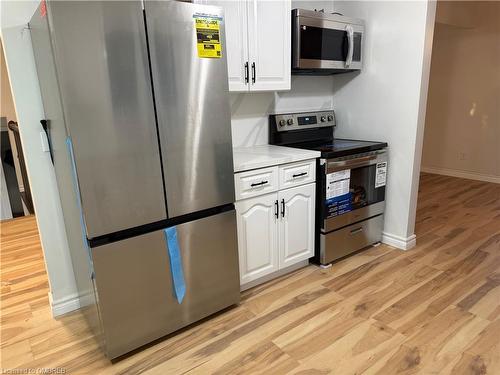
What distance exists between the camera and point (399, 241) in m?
2.93

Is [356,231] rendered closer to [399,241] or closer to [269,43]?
[399,241]

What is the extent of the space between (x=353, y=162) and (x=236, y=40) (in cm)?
120

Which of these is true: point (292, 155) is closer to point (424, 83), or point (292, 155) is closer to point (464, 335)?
point (424, 83)

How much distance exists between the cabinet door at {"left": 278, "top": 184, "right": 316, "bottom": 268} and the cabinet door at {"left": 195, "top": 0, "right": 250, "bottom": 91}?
0.81 meters

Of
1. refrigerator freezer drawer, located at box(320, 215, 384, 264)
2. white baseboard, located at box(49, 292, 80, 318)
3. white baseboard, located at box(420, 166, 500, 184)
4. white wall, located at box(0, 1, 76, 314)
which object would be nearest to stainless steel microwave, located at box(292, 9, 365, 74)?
refrigerator freezer drawer, located at box(320, 215, 384, 264)

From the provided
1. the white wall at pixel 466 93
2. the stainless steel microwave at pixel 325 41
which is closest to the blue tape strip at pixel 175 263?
the stainless steel microwave at pixel 325 41

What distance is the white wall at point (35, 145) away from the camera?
183 cm

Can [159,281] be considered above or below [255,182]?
below

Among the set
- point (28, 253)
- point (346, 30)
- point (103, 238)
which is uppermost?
point (346, 30)

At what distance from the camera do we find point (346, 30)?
267 centimetres

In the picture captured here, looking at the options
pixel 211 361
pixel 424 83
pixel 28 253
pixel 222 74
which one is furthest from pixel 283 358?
pixel 28 253

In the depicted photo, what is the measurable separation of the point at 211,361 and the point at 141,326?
401 mm

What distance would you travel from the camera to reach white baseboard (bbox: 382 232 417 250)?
291cm

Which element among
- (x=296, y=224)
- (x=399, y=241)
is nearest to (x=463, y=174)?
(x=399, y=241)
